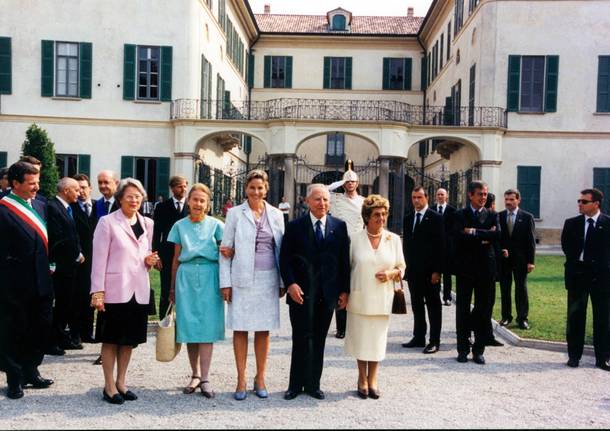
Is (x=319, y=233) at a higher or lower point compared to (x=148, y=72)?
lower

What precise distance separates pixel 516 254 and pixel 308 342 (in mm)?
4889

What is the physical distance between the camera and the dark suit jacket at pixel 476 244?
7.71 metres

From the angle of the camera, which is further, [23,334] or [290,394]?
[23,334]

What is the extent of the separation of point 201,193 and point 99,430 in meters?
2.26

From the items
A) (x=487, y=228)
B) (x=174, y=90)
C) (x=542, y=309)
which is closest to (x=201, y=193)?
(x=487, y=228)

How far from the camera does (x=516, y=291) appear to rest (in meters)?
9.63

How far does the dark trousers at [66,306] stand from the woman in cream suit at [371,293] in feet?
11.6

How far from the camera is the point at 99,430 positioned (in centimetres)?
496

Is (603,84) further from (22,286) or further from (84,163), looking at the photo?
(22,286)

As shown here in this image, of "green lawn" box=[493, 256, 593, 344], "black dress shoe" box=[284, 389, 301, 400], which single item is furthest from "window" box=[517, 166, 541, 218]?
"black dress shoe" box=[284, 389, 301, 400]

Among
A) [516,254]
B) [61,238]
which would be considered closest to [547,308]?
[516,254]

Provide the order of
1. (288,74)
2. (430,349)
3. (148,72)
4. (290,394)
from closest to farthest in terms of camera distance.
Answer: (290,394), (430,349), (148,72), (288,74)

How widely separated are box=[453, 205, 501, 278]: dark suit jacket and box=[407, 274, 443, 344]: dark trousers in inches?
21.0

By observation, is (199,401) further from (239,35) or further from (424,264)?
(239,35)
